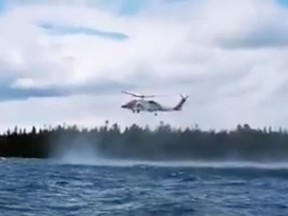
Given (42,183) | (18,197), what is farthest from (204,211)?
(42,183)

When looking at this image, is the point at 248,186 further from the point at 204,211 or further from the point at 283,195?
the point at 204,211

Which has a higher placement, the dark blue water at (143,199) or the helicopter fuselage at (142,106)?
the helicopter fuselage at (142,106)

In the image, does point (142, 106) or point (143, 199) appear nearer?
point (143, 199)

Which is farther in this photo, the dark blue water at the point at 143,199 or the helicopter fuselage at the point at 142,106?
the helicopter fuselage at the point at 142,106

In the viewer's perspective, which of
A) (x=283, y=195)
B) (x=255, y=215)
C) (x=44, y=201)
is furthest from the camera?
(x=283, y=195)

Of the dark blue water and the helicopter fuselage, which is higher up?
the helicopter fuselage

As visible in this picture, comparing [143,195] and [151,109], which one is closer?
[143,195]

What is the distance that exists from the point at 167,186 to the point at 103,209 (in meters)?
14.2

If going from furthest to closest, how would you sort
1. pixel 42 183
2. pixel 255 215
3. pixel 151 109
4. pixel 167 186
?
pixel 151 109
pixel 42 183
pixel 167 186
pixel 255 215

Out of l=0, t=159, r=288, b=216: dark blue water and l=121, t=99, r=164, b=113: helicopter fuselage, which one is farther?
l=121, t=99, r=164, b=113: helicopter fuselage

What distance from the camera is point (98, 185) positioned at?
54.7 m

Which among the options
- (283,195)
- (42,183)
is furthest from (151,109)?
(283,195)

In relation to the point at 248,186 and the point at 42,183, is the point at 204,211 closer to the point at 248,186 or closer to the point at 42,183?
the point at 248,186

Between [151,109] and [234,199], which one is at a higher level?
[151,109]
